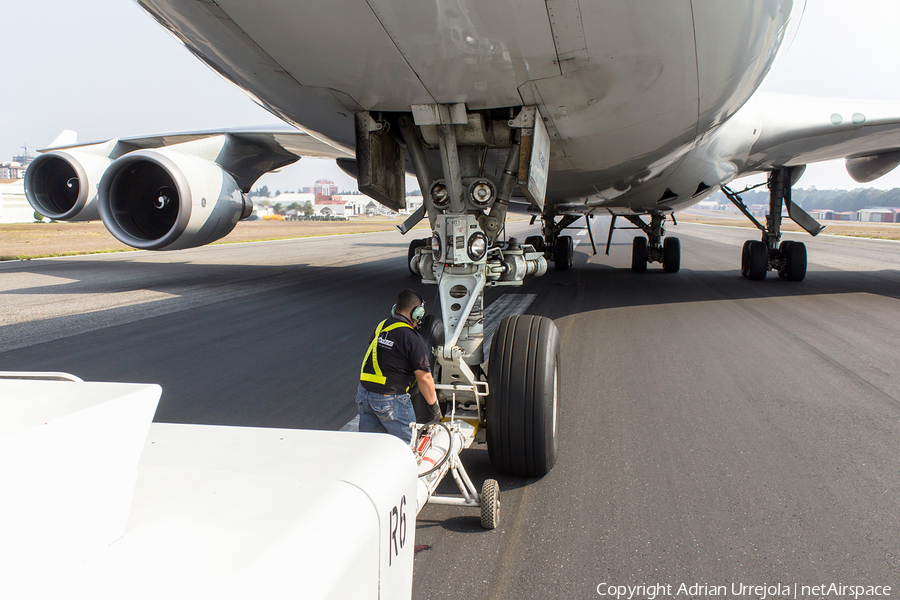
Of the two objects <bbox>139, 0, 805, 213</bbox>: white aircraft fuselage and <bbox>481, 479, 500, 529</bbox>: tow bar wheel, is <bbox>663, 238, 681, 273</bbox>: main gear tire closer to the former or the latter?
<bbox>139, 0, 805, 213</bbox>: white aircraft fuselage

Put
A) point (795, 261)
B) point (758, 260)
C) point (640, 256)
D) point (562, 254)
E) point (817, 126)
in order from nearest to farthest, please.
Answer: point (817, 126)
point (795, 261)
point (758, 260)
point (640, 256)
point (562, 254)

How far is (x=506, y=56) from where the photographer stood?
291 cm

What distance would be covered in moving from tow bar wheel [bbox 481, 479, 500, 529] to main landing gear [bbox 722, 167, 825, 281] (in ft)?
34.0

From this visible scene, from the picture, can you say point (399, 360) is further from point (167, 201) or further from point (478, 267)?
point (167, 201)

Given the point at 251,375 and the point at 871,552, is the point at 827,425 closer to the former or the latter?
the point at 871,552

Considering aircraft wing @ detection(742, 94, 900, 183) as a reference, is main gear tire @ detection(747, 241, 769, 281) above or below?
below

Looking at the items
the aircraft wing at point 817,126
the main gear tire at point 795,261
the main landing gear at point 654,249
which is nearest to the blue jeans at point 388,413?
the aircraft wing at point 817,126

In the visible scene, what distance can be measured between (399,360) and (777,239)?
39.2 feet

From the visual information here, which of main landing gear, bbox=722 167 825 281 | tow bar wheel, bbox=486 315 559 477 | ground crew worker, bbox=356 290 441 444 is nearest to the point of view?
ground crew worker, bbox=356 290 441 444

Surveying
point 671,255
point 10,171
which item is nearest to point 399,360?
point 671,255

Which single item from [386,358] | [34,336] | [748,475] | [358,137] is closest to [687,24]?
[358,137]

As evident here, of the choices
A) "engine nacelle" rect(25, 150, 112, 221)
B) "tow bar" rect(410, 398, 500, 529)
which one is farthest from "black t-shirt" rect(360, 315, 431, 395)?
"engine nacelle" rect(25, 150, 112, 221)

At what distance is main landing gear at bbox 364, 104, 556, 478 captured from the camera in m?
3.33

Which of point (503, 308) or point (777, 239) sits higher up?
point (777, 239)
